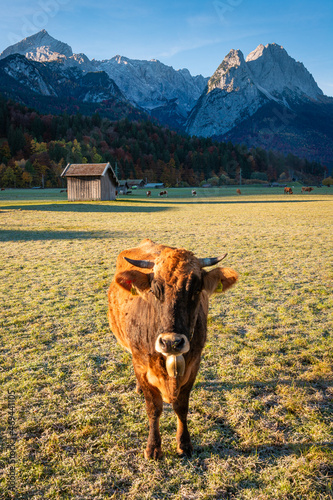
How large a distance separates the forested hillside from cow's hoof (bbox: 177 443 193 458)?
107 metres

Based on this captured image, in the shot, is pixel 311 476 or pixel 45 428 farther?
pixel 45 428

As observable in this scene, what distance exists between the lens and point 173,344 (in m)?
2.48

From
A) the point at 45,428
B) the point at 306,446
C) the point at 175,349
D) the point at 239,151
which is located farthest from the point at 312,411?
the point at 239,151

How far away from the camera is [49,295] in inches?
316

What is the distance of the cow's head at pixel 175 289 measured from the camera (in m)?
2.53

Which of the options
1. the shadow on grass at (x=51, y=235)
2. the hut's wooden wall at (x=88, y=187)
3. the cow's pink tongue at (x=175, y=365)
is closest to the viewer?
the cow's pink tongue at (x=175, y=365)

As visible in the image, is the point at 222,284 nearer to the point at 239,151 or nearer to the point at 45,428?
the point at 45,428

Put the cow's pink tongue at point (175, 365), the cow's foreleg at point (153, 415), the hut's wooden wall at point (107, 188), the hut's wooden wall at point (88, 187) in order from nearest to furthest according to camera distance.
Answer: the cow's pink tongue at point (175, 365), the cow's foreleg at point (153, 415), the hut's wooden wall at point (88, 187), the hut's wooden wall at point (107, 188)

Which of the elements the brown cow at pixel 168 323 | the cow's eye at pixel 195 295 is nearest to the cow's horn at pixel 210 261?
the brown cow at pixel 168 323

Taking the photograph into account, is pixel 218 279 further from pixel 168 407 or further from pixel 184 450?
pixel 168 407

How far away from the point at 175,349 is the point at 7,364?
360 cm

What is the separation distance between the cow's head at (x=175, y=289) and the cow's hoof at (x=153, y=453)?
52.5 inches

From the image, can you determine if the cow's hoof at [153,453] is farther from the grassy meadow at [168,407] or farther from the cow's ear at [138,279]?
the cow's ear at [138,279]

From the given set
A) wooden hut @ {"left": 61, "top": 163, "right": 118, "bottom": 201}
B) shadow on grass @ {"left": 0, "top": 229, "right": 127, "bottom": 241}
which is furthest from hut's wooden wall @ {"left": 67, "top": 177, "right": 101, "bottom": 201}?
shadow on grass @ {"left": 0, "top": 229, "right": 127, "bottom": 241}
